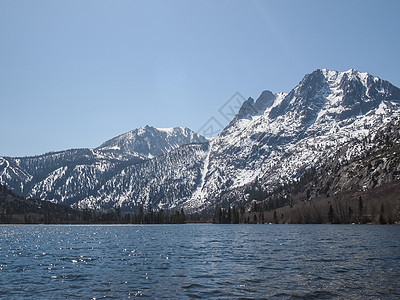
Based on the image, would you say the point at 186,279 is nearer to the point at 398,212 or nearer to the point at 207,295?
the point at 207,295

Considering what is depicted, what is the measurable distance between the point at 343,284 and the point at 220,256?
2813 cm

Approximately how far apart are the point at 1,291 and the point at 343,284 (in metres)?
34.8

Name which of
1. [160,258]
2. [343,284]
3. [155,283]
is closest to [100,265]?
[160,258]

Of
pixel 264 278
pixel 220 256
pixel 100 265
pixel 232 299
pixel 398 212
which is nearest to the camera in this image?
pixel 232 299

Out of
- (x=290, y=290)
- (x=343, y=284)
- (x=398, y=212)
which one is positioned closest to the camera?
(x=290, y=290)

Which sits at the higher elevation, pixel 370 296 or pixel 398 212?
pixel 398 212

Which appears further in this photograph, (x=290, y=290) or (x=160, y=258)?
(x=160, y=258)

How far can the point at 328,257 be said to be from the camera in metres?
58.9

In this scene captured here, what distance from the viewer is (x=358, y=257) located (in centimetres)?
5822

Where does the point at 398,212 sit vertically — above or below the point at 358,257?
above

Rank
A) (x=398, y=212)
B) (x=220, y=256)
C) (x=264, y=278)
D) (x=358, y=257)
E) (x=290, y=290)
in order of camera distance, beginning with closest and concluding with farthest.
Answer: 1. (x=290, y=290)
2. (x=264, y=278)
3. (x=358, y=257)
4. (x=220, y=256)
5. (x=398, y=212)

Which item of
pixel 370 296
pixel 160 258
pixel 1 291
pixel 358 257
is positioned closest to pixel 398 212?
pixel 358 257

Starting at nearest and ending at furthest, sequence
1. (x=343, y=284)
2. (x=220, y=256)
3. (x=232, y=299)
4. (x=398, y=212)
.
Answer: (x=232, y=299) → (x=343, y=284) → (x=220, y=256) → (x=398, y=212)

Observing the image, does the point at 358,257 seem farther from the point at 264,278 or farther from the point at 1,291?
the point at 1,291
